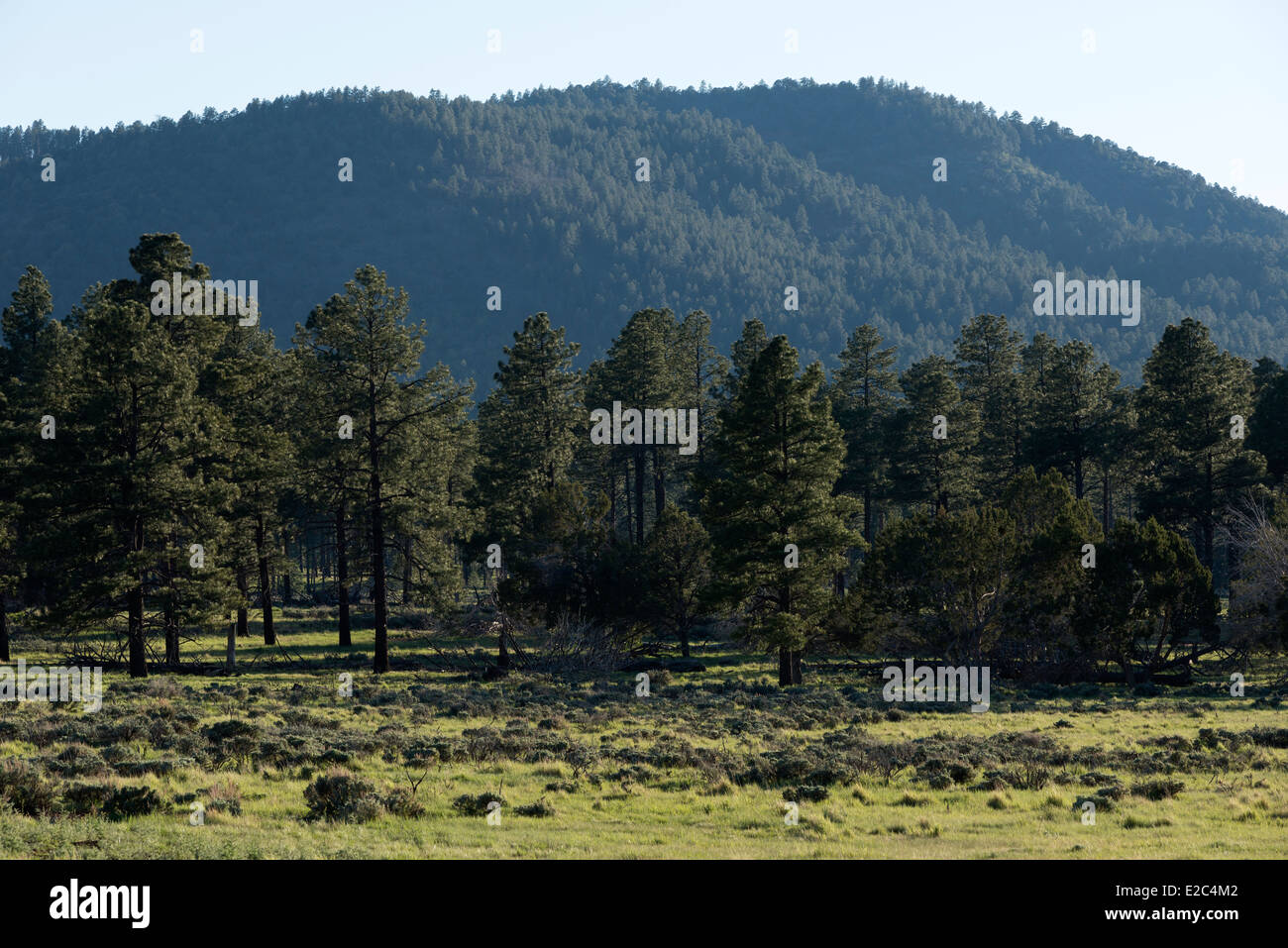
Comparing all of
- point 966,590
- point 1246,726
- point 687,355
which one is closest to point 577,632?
point 966,590

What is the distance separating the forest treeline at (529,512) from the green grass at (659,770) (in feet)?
12.4

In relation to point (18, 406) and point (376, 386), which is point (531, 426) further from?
point (18, 406)

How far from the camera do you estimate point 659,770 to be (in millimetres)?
22172

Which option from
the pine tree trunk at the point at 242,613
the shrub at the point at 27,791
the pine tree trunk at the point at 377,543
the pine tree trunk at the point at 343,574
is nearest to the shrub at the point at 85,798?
the shrub at the point at 27,791

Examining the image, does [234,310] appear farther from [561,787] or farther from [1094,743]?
[1094,743]

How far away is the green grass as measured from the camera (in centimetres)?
1521

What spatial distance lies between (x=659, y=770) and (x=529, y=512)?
97.0 feet

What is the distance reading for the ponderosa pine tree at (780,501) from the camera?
3956 cm

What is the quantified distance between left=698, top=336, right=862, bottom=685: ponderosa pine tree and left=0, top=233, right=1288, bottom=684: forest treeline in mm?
102

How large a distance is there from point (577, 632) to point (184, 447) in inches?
676

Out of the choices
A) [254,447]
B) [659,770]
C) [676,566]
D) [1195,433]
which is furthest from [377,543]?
[1195,433]

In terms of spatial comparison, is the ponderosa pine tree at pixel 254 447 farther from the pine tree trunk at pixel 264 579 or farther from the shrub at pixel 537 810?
the shrub at pixel 537 810

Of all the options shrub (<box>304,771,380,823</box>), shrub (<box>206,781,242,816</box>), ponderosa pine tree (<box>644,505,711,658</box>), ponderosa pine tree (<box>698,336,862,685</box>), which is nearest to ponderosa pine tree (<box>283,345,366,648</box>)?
ponderosa pine tree (<box>644,505,711,658</box>)

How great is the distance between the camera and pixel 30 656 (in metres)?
40.9
